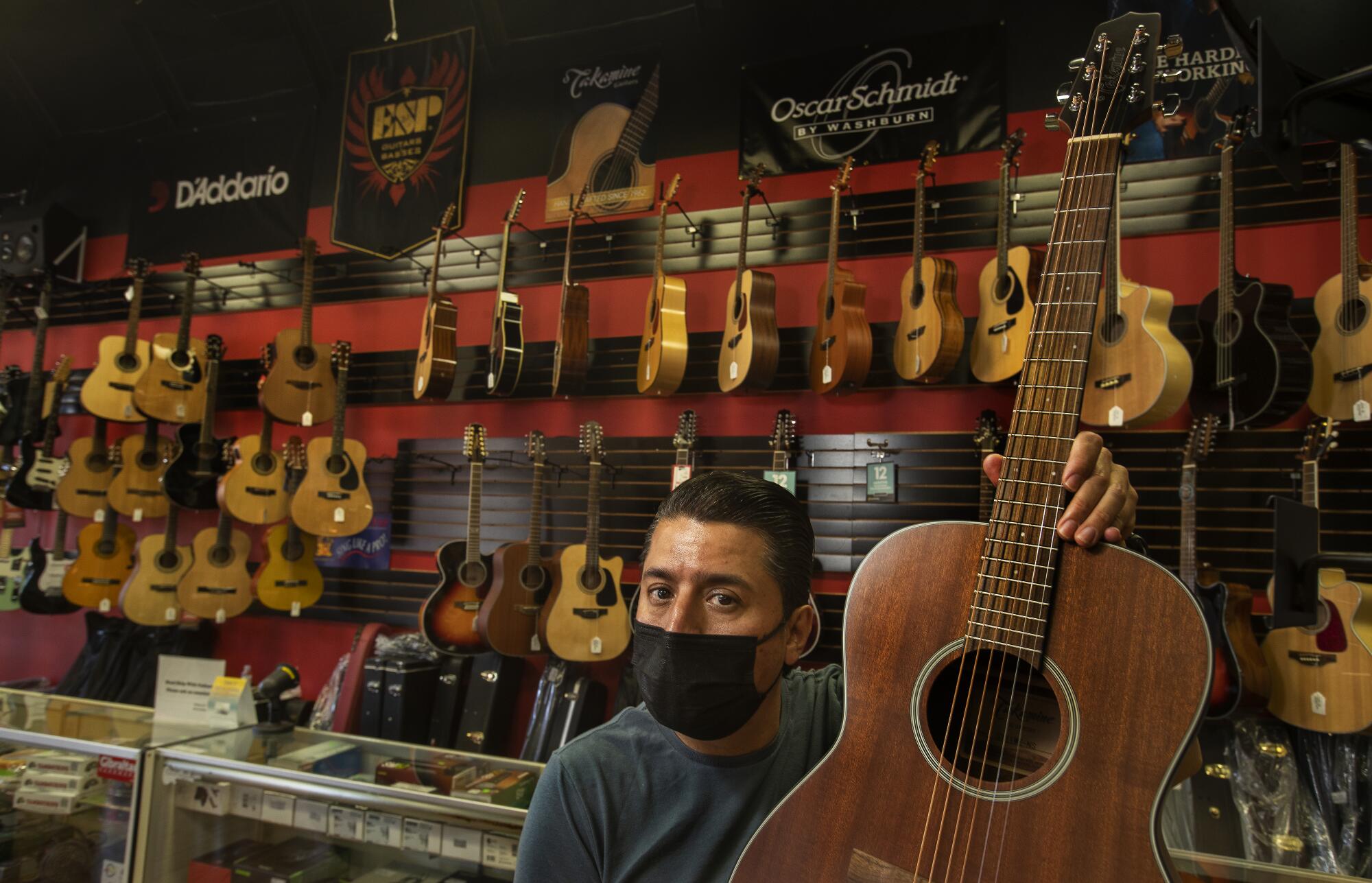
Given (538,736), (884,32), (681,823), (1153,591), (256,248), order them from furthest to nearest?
1. (256,248)
2. (884,32)
3. (538,736)
4. (681,823)
5. (1153,591)

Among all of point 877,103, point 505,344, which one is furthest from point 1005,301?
point 505,344

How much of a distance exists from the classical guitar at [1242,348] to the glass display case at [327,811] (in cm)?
289

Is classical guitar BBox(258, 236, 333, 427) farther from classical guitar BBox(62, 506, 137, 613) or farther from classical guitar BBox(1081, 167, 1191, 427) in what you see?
classical guitar BBox(1081, 167, 1191, 427)

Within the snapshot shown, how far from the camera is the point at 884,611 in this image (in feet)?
3.59

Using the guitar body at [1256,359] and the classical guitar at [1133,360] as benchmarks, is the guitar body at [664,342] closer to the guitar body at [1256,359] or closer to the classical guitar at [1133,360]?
the classical guitar at [1133,360]

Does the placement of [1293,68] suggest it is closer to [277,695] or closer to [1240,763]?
[1240,763]

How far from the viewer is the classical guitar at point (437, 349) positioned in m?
4.21

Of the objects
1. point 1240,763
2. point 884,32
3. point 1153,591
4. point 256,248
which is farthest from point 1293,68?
point 256,248

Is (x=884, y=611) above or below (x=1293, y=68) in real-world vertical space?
below

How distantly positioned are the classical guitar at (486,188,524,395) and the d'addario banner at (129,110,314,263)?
1841 mm

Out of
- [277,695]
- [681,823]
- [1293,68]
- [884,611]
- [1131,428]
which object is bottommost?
[277,695]

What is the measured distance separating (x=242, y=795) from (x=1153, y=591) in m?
2.98

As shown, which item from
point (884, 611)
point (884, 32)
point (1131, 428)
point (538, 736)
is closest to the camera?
point (884, 611)

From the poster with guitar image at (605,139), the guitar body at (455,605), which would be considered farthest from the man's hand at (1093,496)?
the poster with guitar image at (605,139)
